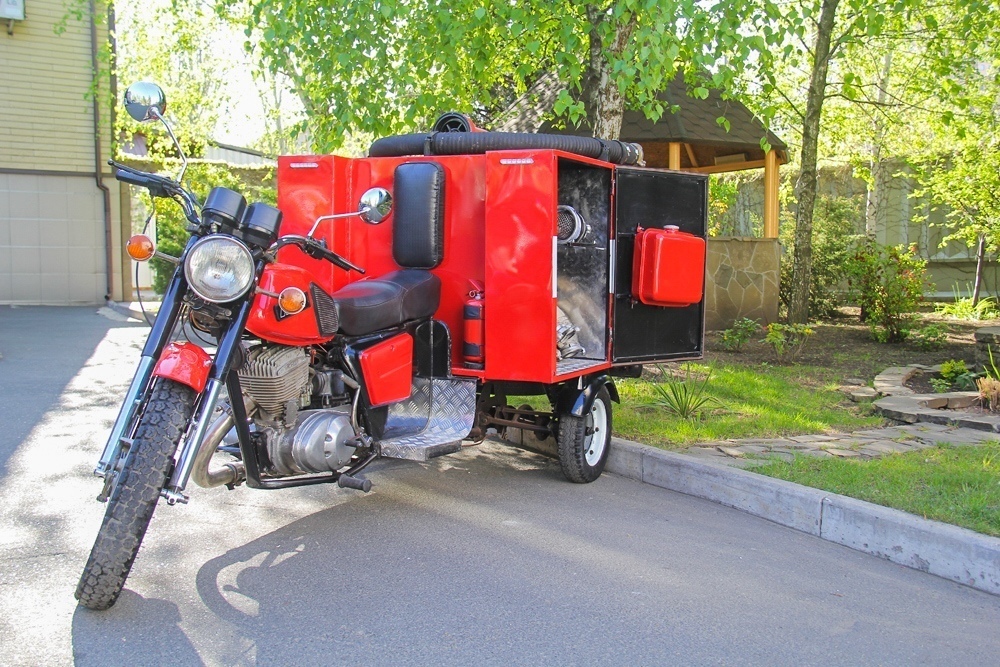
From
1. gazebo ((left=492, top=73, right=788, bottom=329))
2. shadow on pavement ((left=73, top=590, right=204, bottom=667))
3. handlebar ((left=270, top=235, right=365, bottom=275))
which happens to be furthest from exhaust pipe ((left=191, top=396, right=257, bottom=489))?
gazebo ((left=492, top=73, right=788, bottom=329))

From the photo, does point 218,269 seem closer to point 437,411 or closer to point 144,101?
point 144,101

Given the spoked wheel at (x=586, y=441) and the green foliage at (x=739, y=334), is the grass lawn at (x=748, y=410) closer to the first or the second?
the spoked wheel at (x=586, y=441)

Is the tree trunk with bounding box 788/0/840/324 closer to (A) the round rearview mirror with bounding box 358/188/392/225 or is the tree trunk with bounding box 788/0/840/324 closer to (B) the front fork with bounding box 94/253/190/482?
(A) the round rearview mirror with bounding box 358/188/392/225

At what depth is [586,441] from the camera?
6.06 m

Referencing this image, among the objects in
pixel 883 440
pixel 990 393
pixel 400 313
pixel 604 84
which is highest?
pixel 604 84

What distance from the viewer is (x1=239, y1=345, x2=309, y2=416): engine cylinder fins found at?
4219 mm

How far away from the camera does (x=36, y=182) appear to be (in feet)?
57.9

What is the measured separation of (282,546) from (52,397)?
4.59m

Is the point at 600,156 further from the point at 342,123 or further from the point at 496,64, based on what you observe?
the point at 496,64

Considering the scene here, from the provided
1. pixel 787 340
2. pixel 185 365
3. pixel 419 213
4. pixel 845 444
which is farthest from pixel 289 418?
pixel 787 340

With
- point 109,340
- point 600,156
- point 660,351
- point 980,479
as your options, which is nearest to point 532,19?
point 600,156

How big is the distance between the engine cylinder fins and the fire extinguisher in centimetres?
162

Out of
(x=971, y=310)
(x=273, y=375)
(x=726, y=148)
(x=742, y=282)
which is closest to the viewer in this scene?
(x=273, y=375)

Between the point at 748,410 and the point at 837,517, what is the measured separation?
2745mm
